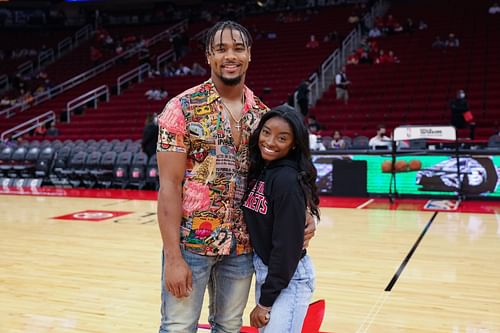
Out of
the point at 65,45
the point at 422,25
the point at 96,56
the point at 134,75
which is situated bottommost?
the point at 134,75

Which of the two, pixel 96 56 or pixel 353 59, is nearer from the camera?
pixel 353 59

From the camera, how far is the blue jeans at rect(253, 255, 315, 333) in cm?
187

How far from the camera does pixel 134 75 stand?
2048 centimetres

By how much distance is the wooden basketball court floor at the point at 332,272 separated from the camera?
136 inches

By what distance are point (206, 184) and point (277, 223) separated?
270 mm

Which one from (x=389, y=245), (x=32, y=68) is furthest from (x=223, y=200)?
(x=32, y=68)

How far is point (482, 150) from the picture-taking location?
28.4ft

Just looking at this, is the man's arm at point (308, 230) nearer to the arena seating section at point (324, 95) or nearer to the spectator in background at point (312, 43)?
the arena seating section at point (324, 95)

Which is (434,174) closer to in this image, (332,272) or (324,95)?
(332,272)

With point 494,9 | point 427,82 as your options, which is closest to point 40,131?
point 427,82

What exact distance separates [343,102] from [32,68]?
592 inches

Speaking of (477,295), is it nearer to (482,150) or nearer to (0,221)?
(482,150)

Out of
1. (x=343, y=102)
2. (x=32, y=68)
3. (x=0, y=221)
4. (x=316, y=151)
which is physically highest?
(x=32, y=68)

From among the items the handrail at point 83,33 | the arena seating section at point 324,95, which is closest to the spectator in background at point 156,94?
the arena seating section at point 324,95
